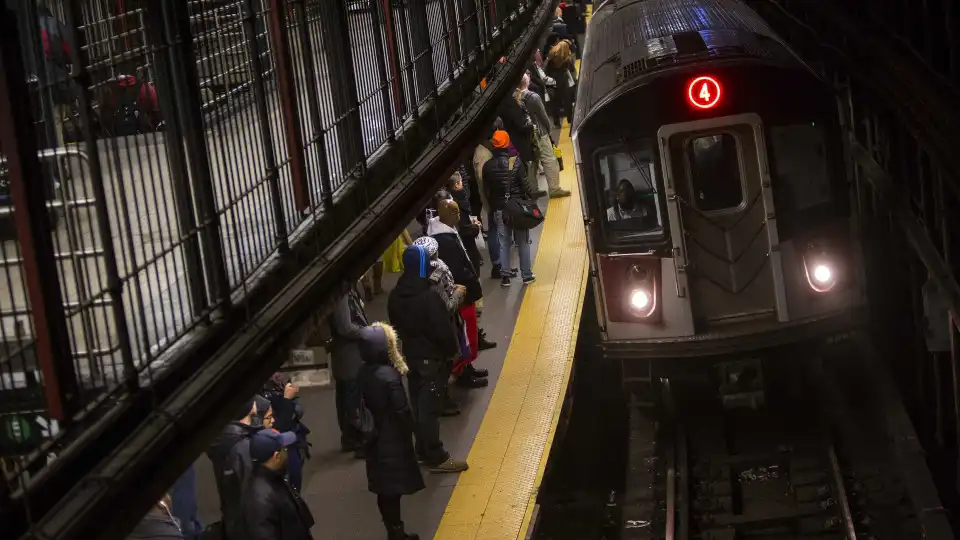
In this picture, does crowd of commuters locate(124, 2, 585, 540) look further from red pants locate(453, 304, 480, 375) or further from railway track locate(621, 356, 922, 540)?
railway track locate(621, 356, 922, 540)

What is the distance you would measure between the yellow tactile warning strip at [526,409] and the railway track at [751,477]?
2.65ft

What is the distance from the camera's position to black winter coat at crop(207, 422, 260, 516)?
23.8 ft

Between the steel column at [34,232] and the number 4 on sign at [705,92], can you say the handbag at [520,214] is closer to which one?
the number 4 on sign at [705,92]

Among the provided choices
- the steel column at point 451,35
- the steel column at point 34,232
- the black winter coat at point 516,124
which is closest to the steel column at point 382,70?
the steel column at point 451,35

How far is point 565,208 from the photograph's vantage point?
55.6 feet

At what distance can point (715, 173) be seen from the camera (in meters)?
10.1

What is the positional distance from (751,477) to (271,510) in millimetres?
4436

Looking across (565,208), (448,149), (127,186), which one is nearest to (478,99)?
(448,149)

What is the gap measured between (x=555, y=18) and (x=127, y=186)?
757 inches

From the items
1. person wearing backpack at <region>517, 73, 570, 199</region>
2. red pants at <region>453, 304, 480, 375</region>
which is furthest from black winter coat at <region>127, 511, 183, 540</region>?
person wearing backpack at <region>517, 73, 570, 199</region>

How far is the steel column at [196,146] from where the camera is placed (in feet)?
13.9

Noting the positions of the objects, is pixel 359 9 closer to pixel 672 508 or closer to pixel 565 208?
pixel 672 508

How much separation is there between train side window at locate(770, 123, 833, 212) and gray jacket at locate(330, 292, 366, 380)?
131 inches

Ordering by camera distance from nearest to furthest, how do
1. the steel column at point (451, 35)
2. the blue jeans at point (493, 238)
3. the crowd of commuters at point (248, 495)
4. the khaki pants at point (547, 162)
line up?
the crowd of commuters at point (248, 495), the steel column at point (451, 35), the blue jeans at point (493, 238), the khaki pants at point (547, 162)
